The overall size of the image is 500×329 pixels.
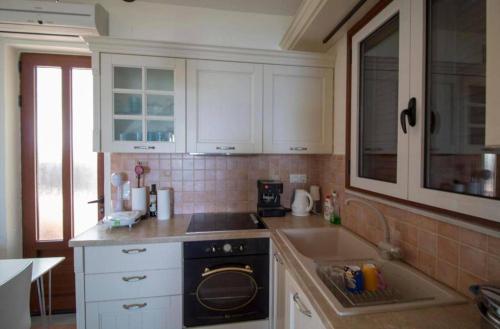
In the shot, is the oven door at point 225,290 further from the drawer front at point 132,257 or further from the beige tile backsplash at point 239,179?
the beige tile backsplash at point 239,179

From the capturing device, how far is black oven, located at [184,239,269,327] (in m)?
1.47

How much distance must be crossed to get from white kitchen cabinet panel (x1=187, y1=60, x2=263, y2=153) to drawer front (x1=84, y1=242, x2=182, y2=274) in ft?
2.23

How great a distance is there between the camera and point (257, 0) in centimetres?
180

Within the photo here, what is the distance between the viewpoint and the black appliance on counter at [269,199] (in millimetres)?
1892

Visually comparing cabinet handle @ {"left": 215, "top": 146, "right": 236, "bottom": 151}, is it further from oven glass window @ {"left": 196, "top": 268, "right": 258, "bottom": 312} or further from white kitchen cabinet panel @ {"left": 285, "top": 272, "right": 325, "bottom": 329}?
white kitchen cabinet panel @ {"left": 285, "top": 272, "right": 325, "bottom": 329}

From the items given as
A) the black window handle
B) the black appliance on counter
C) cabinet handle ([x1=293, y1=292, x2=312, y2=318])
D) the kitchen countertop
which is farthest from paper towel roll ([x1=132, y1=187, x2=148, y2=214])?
the black window handle

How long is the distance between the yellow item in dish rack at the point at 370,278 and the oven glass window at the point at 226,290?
720mm

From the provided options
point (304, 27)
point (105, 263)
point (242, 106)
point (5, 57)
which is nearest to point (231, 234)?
point (105, 263)

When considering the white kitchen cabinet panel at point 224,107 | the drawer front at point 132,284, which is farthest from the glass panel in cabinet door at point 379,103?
the drawer front at point 132,284

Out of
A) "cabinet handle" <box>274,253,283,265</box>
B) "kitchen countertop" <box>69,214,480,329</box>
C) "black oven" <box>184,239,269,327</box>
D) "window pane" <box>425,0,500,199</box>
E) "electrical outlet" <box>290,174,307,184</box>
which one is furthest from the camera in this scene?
"electrical outlet" <box>290,174,307,184</box>

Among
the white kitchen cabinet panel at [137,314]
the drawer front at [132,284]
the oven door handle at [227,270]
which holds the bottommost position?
the white kitchen cabinet panel at [137,314]

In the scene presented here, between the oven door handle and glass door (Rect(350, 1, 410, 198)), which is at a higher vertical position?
glass door (Rect(350, 1, 410, 198))

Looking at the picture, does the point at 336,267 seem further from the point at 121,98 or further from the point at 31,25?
the point at 31,25

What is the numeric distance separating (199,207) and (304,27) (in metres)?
1.54
